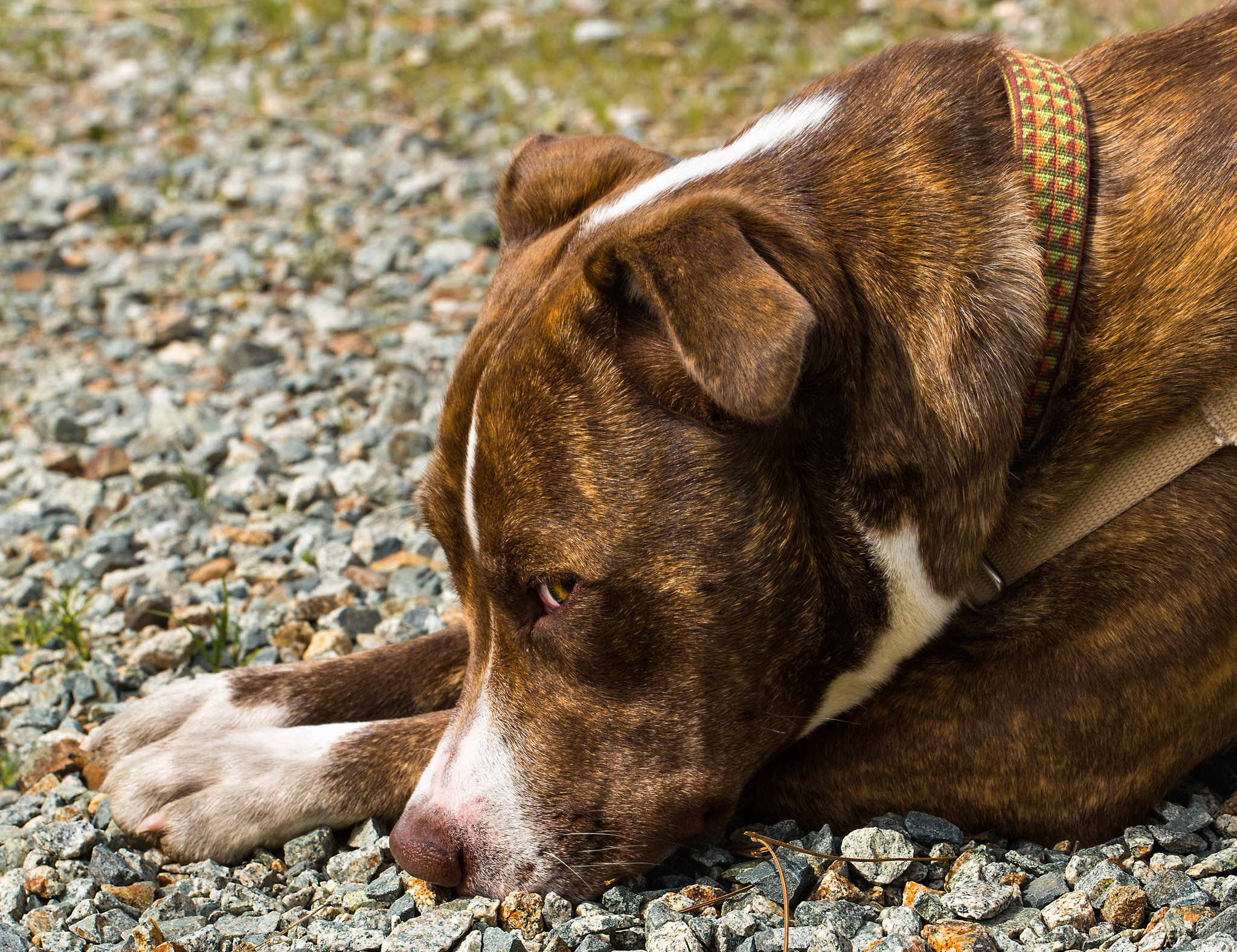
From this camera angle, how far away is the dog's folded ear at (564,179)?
132 inches

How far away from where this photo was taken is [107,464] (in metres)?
5.09

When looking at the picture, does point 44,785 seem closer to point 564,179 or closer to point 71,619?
point 71,619

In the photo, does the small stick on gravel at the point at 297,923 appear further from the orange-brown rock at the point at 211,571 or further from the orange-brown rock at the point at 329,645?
the orange-brown rock at the point at 211,571

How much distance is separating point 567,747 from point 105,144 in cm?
701

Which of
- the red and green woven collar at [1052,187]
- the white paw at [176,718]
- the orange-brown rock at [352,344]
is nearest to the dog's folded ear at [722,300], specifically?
the red and green woven collar at [1052,187]

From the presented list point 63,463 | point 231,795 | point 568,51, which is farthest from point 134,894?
point 568,51

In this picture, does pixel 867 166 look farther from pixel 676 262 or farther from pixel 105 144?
→ pixel 105 144

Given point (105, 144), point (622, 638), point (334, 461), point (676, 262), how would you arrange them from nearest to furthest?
point (676, 262) < point (622, 638) < point (334, 461) < point (105, 144)

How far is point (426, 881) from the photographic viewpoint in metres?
2.89

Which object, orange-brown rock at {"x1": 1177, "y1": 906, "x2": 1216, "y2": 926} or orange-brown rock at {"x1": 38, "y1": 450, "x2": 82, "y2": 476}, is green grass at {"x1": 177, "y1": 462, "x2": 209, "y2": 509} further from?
orange-brown rock at {"x1": 1177, "y1": 906, "x2": 1216, "y2": 926}

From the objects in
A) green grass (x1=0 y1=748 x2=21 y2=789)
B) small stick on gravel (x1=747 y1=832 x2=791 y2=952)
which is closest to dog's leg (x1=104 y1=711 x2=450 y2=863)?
green grass (x1=0 y1=748 x2=21 y2=789)

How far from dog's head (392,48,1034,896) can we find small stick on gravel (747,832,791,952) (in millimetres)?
122

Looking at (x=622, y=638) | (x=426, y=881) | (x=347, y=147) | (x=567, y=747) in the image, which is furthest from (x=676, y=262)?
(x=347, y=147)

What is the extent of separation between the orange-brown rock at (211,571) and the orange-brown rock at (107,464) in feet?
2.91
